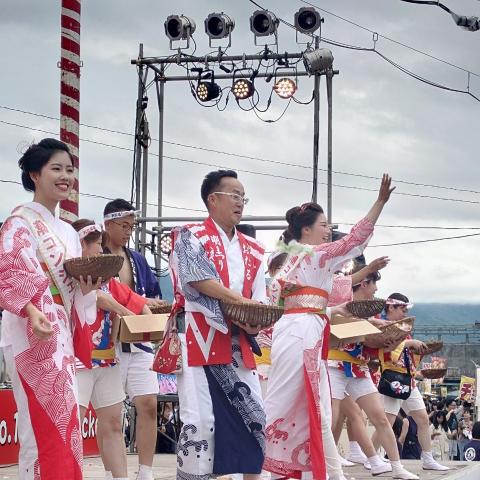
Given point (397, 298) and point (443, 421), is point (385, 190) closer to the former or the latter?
point (397, 298)

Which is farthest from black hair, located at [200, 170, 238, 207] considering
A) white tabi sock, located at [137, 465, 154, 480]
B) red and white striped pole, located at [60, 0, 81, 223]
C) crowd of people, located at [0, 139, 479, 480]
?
red and white striped pole, located at [60, 0, 81, 223]

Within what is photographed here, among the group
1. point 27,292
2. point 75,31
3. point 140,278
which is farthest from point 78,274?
point 75,31

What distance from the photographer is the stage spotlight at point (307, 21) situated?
15.7 m

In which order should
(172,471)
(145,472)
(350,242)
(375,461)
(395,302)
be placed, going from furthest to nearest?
(395,302)
(375,461)
(172,471)
(145,472)
(350,242)

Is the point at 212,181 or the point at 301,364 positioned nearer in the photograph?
the point at 212,181

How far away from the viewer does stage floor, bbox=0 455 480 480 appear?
29.1 feet

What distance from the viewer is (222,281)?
5953 mm

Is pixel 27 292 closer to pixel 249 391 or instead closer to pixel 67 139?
pixel 249 391

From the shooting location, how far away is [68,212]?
30.6ft

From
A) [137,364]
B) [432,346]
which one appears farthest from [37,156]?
[432,346]

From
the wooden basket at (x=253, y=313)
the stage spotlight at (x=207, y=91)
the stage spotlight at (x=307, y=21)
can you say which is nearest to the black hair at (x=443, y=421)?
the stage spotlight at (x=207, y=91)

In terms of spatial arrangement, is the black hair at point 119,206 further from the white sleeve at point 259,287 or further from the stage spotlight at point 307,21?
the stage spotlight at point 307,21

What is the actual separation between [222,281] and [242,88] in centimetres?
1087

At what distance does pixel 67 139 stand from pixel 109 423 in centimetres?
322
